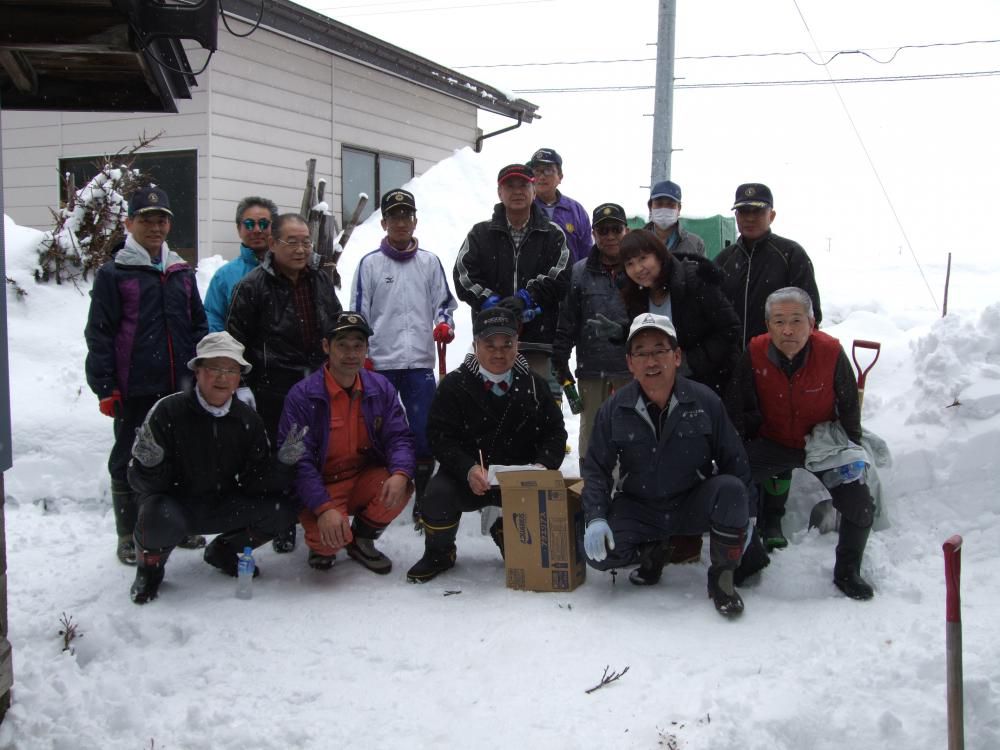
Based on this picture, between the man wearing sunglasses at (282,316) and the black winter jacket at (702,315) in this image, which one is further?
the man wearing sunglasses at (282,316)

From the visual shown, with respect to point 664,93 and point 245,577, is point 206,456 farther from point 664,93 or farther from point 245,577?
point 664,93

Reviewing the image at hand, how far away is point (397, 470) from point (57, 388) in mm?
3700

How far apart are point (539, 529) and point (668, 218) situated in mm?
2335

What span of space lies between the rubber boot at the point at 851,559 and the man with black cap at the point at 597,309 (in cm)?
156

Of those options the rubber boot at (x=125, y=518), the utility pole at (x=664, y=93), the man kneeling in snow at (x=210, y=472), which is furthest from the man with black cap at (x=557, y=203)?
the utility pole at (x=664, y=93)

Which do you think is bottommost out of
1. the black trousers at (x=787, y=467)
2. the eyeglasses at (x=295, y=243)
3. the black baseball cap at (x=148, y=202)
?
the black trousers at (x=787, y=467)

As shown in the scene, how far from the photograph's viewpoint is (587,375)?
16.9ft

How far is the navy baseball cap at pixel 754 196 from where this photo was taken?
4.80 metres

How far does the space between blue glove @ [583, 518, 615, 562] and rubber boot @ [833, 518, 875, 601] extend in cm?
114

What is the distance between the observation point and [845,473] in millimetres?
4105

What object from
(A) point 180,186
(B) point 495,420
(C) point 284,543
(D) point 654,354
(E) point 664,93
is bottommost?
(C) point 284,543

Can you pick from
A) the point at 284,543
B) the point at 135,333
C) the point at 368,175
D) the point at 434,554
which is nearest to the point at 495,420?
the point at 434,554

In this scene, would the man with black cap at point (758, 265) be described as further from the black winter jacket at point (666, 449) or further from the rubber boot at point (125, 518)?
the rubber boot at point (125, 518)

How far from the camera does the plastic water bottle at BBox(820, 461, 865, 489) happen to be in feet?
13.4
